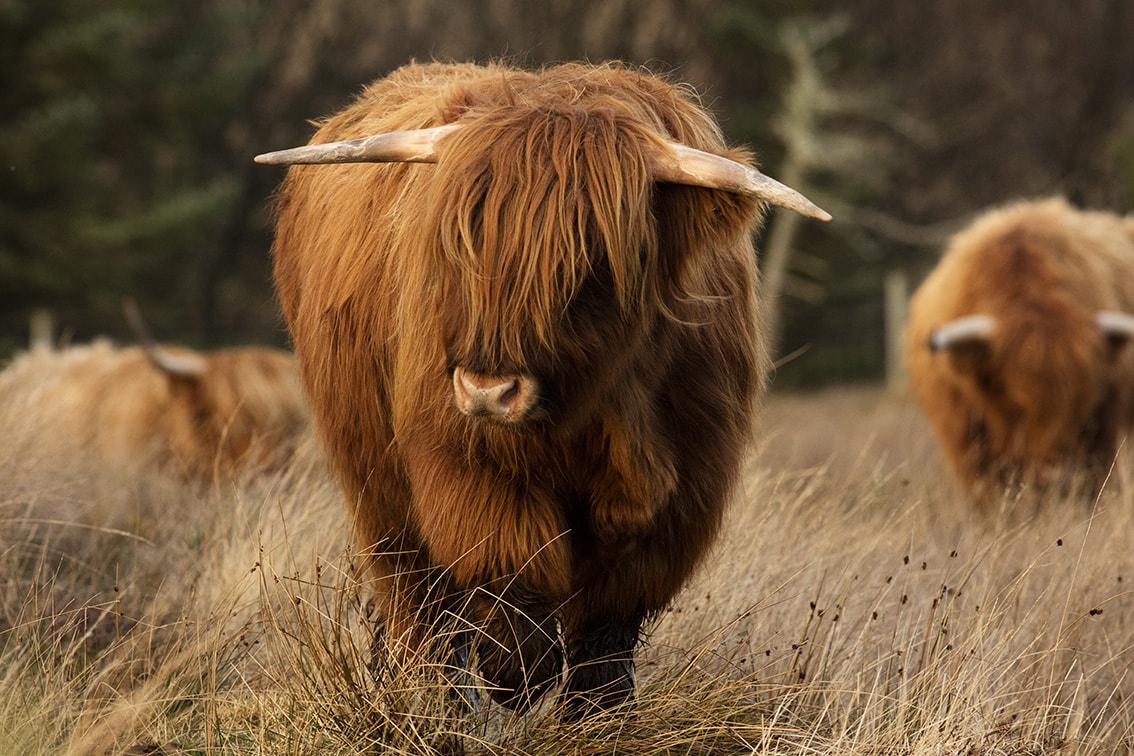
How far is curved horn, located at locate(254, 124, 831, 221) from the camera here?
278 centimetres

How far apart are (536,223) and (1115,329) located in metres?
5.22

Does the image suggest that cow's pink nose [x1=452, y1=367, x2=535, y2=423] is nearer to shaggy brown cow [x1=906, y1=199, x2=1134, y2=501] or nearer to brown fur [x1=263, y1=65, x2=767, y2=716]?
brown fur [x1=263, y1=65, x2=767, y2=716]

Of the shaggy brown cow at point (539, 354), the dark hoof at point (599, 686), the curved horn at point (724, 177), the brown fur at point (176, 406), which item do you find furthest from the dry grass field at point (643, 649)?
the brown fur at point (176, 406)

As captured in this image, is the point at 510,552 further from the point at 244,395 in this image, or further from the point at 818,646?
the point at 244,395

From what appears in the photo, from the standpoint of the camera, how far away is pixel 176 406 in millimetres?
7438

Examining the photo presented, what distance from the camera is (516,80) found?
3336mm

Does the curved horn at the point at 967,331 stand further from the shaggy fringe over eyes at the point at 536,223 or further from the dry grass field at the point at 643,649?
the shaggy fringe over eyes at the point at 536,223

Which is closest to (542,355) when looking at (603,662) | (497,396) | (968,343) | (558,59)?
(497,396)

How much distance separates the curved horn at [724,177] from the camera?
275cm

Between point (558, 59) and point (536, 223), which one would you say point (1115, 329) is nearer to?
point (536, 223)

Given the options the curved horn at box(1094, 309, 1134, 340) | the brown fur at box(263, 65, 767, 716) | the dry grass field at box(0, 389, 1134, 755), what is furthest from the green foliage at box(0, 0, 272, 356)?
the brown fur at box(263, 65, 767, 716)

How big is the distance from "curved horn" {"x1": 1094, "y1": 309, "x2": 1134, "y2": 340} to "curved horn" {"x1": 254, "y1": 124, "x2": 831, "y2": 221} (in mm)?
4762

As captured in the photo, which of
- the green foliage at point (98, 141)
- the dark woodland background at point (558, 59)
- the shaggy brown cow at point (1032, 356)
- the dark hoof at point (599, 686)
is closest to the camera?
the dark hoof at point (599, 686)

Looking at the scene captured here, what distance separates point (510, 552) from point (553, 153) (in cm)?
90
